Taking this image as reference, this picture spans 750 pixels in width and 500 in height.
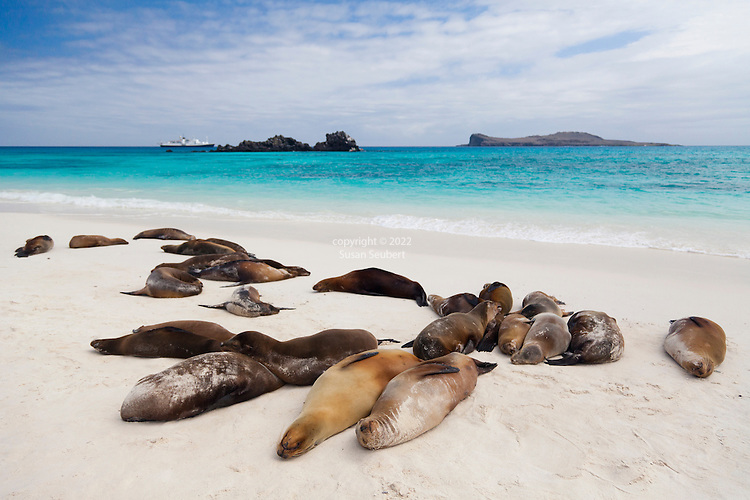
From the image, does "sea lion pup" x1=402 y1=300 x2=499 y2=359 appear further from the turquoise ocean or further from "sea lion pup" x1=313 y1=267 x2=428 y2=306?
the turquoise ocean

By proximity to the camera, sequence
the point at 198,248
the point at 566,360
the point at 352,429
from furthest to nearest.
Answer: the point at 198,248, the point at 566,360, the point at 352,429

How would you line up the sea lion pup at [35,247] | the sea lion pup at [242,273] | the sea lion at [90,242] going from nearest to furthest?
the sea lion pup at [242,273], the sea lion pup at [35,247], the sea lion at [90,242]

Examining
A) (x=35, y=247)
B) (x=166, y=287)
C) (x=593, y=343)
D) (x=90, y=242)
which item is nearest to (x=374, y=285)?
(x=166, y=287)

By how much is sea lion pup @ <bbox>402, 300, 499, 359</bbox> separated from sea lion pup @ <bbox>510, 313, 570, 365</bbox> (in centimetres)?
41

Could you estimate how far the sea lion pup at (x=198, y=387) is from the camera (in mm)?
2867

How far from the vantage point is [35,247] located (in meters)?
7.80

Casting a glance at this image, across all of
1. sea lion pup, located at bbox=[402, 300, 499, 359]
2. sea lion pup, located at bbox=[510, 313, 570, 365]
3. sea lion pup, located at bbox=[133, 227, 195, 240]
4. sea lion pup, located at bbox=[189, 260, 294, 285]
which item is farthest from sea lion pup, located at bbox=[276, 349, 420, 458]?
sea lion pup, located at bbox=[133, 227, 195, 240]

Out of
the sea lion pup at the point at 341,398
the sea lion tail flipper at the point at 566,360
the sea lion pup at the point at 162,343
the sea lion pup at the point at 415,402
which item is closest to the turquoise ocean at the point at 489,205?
the sea lion tail flipper at the point at 566,360

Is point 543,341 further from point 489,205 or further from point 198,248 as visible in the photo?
point 489,205

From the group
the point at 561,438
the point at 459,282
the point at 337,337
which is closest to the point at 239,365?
the point at 337,337

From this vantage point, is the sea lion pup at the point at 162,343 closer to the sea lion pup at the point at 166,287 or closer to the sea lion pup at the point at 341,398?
the sea lion pup at the point at 341,398

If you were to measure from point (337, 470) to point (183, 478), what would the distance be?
82 cm

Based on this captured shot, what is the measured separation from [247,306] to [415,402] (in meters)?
2.77

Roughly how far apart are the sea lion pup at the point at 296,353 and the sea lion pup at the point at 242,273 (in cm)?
290
